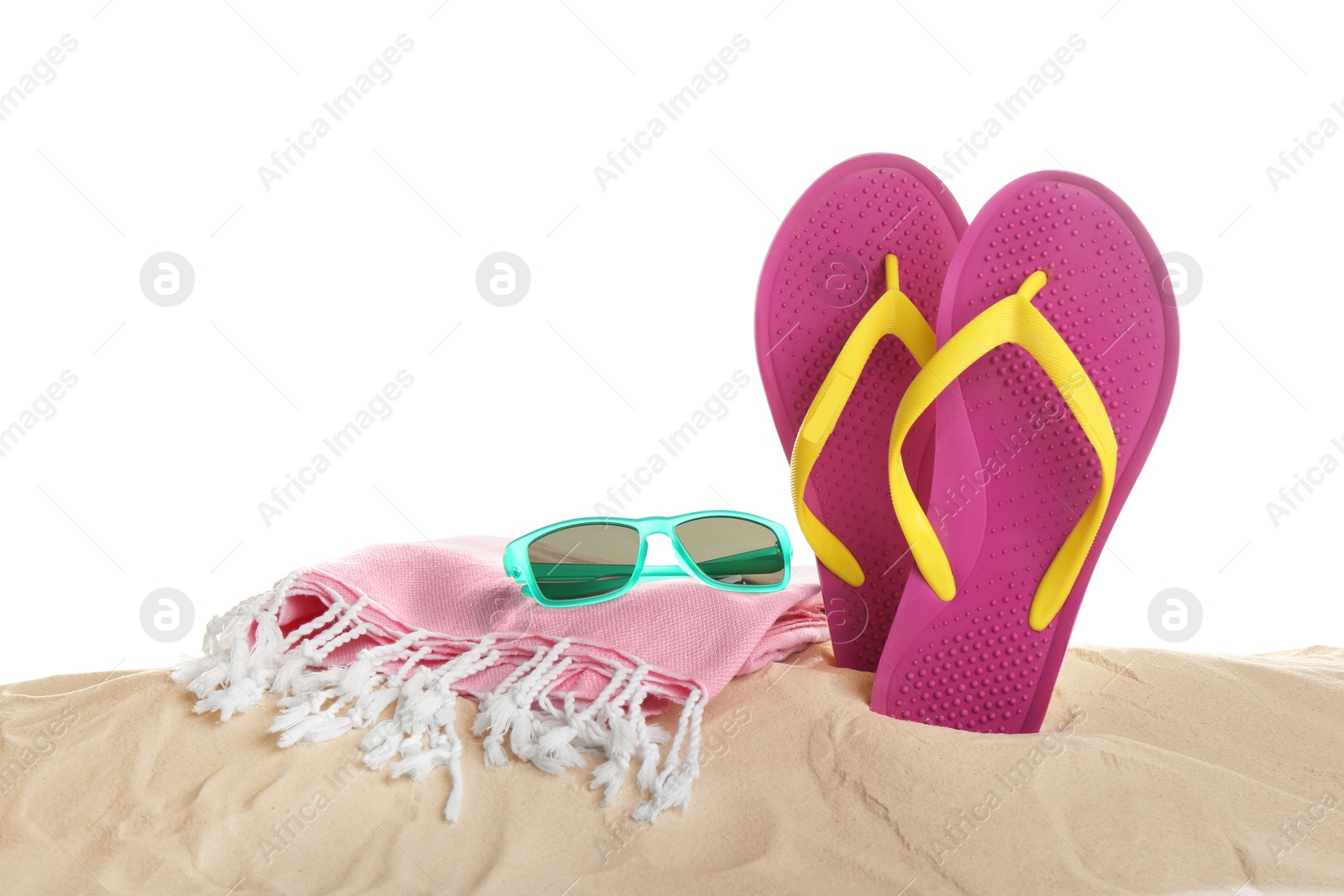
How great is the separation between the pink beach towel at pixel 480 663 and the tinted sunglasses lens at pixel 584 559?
0.03 meters

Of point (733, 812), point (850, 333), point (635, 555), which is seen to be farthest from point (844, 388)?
point (733, 812)

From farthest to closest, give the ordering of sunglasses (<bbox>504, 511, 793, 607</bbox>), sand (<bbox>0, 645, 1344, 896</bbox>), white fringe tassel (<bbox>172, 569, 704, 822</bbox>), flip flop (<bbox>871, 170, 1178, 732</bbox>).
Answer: sunglasses (<bbox>504, 511, 793, 607</bbox>)
flip flop (<bbox>871, 170, 1178, 732</bbox>)
white fringe tassel (<bbox>172, 569, 704, 822</bbox>)
sand (<bbox>0, 645, 1344, 896</bbox>)

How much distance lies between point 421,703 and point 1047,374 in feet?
2.62

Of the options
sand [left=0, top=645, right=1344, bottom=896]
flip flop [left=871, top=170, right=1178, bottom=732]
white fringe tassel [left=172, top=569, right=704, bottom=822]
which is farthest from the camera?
flip flop [left=871, top=170, right=1178, bottom=732]

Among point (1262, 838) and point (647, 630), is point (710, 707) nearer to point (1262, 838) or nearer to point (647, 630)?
point (647, 630)

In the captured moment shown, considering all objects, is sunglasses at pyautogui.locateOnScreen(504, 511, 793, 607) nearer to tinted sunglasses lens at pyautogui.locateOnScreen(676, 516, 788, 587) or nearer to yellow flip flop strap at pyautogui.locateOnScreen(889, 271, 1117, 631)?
tinted sunglasses lens at pyautogui.locateOnScreen(676, 516, 788, 587)

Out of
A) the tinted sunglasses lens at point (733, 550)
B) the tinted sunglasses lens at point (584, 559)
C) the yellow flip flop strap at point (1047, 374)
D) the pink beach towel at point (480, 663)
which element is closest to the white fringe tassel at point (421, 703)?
the pink beach towel at point (480, 663)

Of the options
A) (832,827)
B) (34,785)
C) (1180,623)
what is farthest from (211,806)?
(1180,623)

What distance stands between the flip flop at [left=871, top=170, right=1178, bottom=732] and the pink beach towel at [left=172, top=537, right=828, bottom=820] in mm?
209

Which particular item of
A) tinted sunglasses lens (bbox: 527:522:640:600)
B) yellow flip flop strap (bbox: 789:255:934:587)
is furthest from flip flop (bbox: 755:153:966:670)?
tinted sunglasses lens (bbox: 527:522:640:600)

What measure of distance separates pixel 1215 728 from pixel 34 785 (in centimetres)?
126

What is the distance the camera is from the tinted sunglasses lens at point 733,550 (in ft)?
4.42

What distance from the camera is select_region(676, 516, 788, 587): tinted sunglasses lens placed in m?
1.35

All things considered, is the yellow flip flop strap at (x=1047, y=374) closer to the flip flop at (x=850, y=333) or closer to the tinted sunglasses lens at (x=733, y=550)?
the flip flop at (x=850, y=333)
